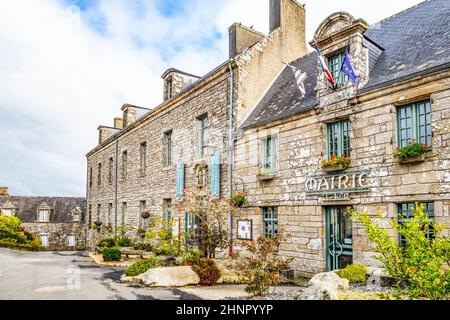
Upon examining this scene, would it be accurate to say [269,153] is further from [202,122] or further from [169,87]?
[169,87]

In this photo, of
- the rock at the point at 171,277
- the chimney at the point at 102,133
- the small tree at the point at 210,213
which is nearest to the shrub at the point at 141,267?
the rock at the point at 171,277

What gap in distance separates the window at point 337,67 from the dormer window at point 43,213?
1295 inches

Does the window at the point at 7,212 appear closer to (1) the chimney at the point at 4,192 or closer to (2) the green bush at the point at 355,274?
(1) the chimney at the point at 4,192

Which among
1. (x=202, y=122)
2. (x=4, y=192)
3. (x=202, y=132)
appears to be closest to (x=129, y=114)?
(x=202, y=122)

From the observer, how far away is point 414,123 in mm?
8203

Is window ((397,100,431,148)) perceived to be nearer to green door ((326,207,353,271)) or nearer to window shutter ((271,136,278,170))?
green door ((326,207,353,271))

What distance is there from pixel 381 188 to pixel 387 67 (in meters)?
2.97

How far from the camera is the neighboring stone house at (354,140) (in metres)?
7.88

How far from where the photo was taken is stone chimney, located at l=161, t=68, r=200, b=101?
18.1m

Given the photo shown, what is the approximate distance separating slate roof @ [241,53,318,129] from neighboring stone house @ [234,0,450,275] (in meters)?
0.05

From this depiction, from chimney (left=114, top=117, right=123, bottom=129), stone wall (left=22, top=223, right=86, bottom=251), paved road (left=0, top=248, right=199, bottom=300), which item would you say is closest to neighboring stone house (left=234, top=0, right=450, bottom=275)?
paved road (left=0, top=248, right=199, bottom=300)

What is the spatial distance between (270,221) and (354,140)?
11.9 feet
